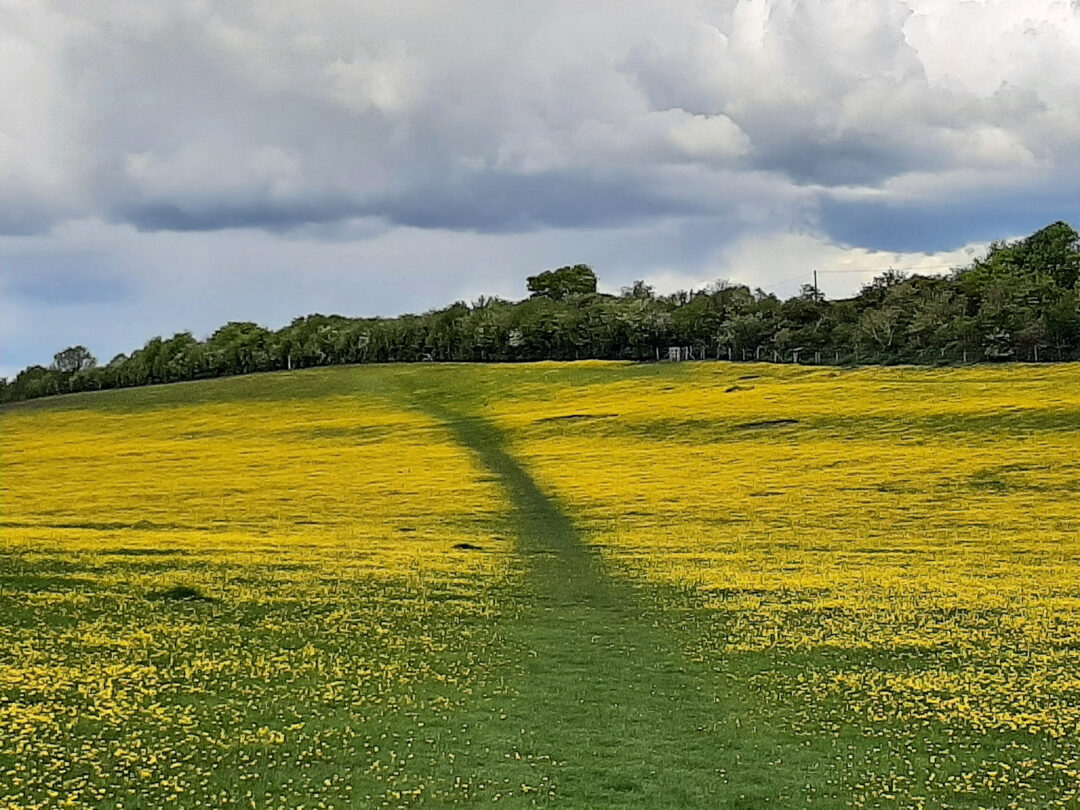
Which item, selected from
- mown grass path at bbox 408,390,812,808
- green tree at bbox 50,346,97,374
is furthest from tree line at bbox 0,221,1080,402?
mown grass path at bbox 408,390,812,808

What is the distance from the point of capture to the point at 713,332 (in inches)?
4060

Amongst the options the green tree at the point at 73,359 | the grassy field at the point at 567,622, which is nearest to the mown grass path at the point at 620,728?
the grassy field at the point at 567,622

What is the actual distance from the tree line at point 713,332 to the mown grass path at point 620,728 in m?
65.2

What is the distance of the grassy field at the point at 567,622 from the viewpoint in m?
14.4

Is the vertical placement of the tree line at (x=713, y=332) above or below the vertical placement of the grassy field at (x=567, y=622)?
above

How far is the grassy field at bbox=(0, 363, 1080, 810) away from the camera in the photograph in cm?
1441

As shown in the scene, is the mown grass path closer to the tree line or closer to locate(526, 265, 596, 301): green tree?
the tree line

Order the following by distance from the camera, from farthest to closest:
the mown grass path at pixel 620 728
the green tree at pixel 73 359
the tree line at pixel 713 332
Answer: the green tree at pixel 73 359 < the tree line at pixel 713 332 < the mown grass path at pixel 620 728

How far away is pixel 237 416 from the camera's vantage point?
73688mm

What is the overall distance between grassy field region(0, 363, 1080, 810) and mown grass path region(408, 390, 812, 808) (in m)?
0.06

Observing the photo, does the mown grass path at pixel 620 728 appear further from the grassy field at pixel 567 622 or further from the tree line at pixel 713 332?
the tree line at pixel 713 332

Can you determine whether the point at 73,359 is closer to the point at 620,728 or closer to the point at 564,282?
the point at 564,282

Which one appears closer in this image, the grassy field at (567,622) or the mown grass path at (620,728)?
the mown grass path at (620,728)

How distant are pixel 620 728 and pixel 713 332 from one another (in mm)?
89113
